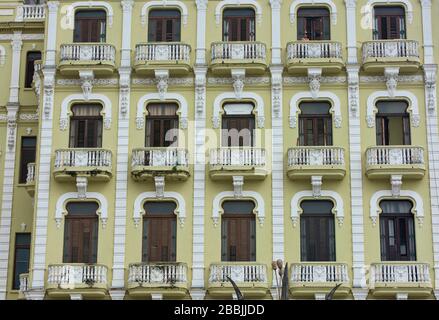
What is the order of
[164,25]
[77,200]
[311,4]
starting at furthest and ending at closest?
[164,25], [311,4], [77,200]

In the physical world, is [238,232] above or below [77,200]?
below

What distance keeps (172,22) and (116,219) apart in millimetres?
7842

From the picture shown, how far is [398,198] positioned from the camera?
93.0ft

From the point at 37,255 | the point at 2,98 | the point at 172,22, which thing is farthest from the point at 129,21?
the point at 37,255

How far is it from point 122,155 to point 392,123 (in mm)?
9772

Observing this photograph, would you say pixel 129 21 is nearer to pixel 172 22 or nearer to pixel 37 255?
→ pixel 172 22

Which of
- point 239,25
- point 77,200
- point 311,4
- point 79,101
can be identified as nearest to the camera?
point 77,200

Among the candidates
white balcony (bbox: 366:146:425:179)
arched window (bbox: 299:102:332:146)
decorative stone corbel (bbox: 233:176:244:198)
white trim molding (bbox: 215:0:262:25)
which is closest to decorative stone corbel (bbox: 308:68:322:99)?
arched window (bbox: 299:102:332:146)

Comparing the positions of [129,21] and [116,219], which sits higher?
[129,21]

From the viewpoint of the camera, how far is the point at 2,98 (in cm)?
3309

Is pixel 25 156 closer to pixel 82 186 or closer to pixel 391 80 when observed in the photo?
pixel 82 186

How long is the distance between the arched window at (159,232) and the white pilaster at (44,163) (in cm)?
351

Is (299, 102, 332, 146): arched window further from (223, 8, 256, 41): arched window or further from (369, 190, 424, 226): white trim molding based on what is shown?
(223, 8, 256, 41): arched window

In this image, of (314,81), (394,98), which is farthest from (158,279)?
(394,98)
